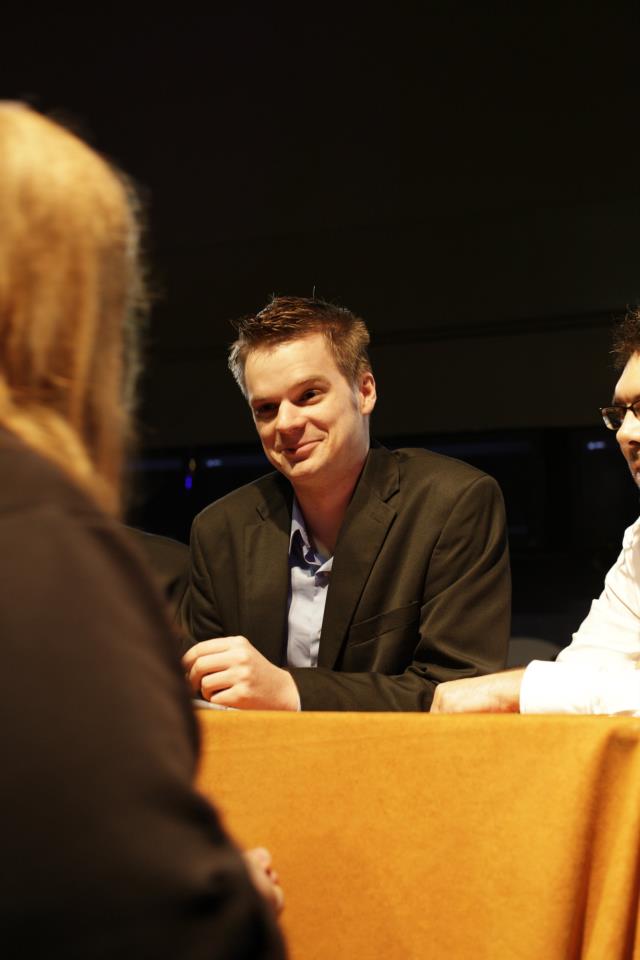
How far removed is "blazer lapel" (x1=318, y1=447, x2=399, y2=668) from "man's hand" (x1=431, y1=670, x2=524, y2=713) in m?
0.54

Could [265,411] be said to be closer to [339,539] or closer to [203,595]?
[339,539]

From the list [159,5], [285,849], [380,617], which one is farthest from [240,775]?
[159,5]

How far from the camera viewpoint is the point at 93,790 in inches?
19.8

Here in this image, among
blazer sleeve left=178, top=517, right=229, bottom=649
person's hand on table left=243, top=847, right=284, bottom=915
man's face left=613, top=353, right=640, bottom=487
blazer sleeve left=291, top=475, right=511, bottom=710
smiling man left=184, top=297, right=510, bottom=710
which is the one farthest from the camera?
blazer sleeve left=178, top=517, right=229, bottom=649

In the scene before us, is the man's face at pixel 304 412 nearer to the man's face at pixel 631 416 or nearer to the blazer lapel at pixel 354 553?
the blazer lapel at pixel 354 553

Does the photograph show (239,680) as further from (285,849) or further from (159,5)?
(159,5)

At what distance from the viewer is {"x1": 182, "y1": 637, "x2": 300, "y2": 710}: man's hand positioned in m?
1.55

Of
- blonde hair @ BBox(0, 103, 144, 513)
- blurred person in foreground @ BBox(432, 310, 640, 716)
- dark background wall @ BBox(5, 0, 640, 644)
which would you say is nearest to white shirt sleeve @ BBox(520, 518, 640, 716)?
blurred person in foreground @ BBox(432, 310, 640, 716)

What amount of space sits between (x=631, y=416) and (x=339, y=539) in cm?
65

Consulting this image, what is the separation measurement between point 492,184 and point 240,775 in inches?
160

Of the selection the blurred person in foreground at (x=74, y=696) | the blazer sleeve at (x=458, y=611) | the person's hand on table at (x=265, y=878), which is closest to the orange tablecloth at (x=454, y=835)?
the person's hand on table at (x=265, y=878)

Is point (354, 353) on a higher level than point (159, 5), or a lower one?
lower

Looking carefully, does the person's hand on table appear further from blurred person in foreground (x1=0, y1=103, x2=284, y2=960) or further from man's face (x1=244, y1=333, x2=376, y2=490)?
man's face (x1=244, y1=333, x2=376, y2=490)

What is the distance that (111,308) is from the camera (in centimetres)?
70
